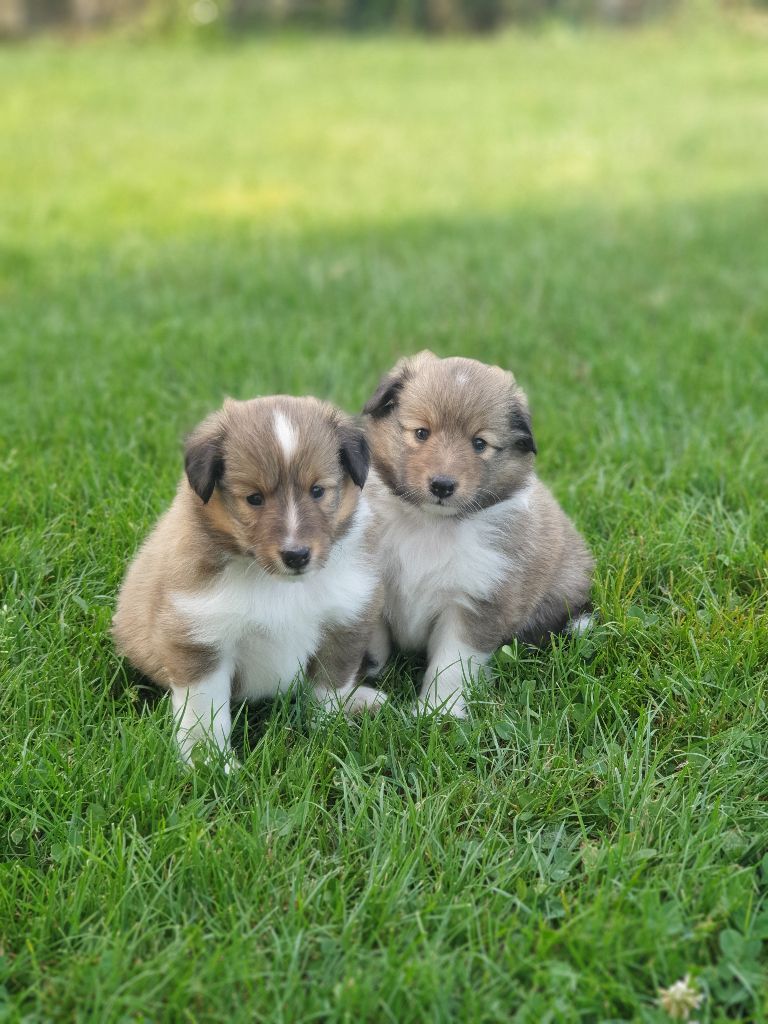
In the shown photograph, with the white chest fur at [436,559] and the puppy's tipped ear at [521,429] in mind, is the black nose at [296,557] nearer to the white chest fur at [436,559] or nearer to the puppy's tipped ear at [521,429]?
the white chest fur at [436,559]

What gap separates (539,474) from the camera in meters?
4.94

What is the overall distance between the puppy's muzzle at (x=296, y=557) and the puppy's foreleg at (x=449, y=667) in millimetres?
706

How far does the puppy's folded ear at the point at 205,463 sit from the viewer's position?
3047 mm

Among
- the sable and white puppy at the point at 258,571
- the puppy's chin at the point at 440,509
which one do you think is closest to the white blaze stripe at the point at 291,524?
the sable and white puppy at the point at 258,571

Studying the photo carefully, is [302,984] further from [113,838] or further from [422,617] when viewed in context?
[422,617]

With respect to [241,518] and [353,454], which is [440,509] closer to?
[353,454]

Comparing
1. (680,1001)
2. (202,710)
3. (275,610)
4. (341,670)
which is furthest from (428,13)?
(680,1001)

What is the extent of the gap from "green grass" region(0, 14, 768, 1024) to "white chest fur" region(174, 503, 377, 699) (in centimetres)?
17

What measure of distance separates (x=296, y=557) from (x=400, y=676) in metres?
1.01

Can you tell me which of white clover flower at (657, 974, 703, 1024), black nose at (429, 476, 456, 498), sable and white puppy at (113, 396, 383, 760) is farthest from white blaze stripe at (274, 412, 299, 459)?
white clover flower at (657, 974, 703, 1024)

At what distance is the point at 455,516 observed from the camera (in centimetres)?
361

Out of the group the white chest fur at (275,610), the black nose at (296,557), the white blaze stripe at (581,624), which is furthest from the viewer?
the white blaze stripe at (581,624)

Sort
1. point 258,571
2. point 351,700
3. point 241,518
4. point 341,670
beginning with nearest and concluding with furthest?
1. point 241,518
2. point 258,571
3. point 341,670
4. point 351,700

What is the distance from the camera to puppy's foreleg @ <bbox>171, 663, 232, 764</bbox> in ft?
10.6
